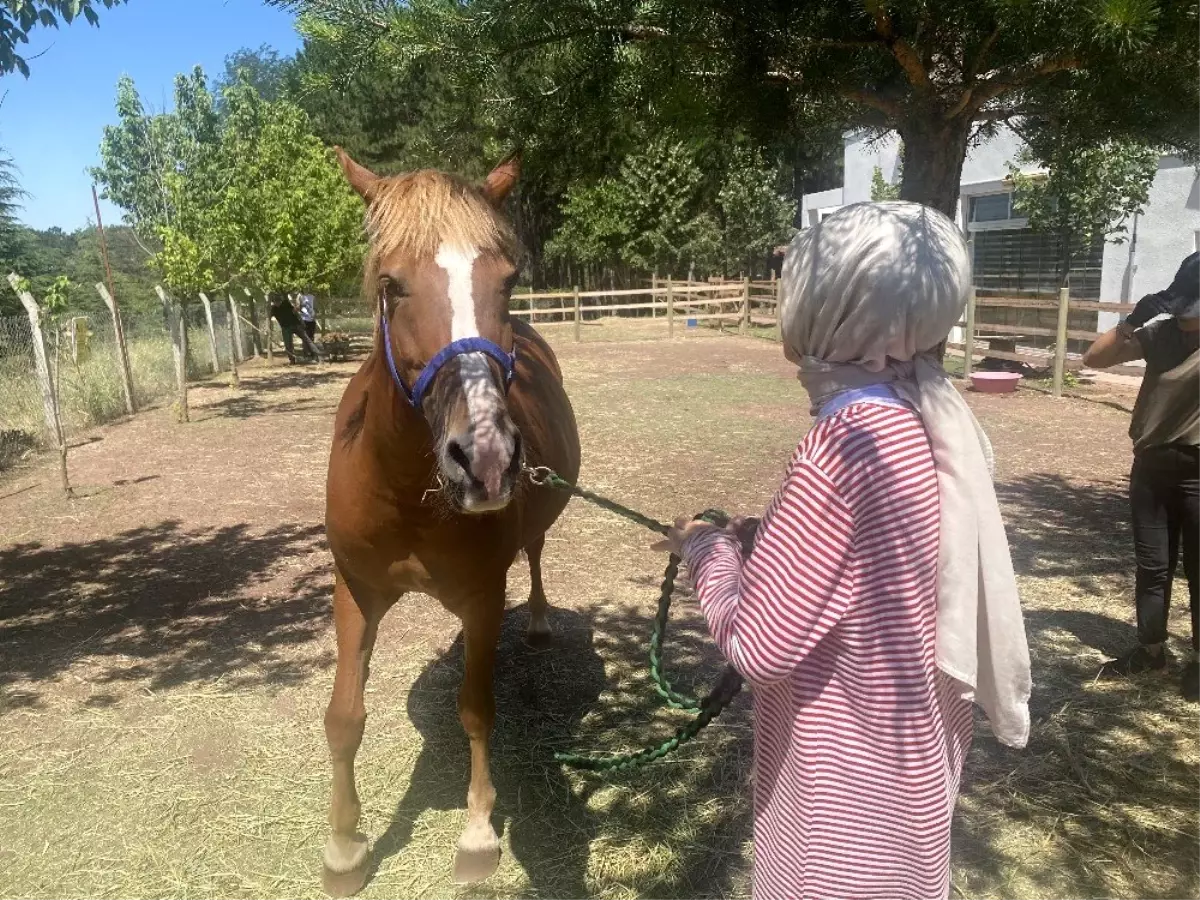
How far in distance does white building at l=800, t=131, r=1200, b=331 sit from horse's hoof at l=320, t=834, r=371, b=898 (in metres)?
9.53

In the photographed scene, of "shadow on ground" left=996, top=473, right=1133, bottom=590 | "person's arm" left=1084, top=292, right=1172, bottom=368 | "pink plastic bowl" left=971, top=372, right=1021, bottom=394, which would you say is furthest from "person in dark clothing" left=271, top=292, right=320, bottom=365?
"person's arm" left=1084, top=292, right=1172, bottom=368

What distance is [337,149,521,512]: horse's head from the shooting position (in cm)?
178

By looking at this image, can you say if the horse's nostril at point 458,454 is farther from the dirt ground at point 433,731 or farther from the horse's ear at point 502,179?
the dirt ground at point 433,731

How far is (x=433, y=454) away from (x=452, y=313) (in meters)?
0.42

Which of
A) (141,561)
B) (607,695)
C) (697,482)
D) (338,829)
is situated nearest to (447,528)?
(338,829)

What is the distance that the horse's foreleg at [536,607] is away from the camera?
430 cm

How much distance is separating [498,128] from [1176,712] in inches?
140

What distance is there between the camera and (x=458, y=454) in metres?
1.79

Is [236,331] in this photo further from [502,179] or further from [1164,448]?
[1164,448]

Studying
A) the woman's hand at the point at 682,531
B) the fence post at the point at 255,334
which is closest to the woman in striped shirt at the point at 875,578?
the woman's hand at the point at 682,531

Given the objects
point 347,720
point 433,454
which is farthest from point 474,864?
point 433,454

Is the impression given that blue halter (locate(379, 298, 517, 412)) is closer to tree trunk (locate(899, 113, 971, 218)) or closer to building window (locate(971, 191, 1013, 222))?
tree trunk (locate(899, 113, 971, 218))

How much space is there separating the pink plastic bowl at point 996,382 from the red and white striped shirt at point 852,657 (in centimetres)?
1141

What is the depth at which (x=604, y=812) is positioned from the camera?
296 cm
